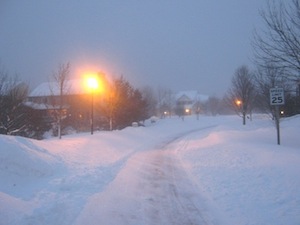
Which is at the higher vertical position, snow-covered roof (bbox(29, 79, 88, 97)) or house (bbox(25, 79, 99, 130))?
snow-covered roof (bbox(29, 79, 88, 97))

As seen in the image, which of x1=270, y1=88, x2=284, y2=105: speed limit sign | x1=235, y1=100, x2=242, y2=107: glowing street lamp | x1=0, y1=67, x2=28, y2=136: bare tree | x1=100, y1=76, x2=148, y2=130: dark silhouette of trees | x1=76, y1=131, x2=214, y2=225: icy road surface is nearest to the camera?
x1=76, y1=131, x2=214, y2=225: icy road surface

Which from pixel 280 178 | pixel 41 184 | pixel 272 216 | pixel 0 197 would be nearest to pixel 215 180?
pixel 280 178

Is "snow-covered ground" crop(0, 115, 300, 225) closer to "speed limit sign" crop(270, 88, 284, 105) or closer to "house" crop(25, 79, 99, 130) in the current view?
"speed limit sign" crop(270, 88, 284, 105)

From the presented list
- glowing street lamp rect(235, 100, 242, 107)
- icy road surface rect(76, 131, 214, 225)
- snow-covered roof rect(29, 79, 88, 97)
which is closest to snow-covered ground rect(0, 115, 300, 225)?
icy road surface rect(76, 131, 214, 225)

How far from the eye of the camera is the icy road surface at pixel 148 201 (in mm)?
7543

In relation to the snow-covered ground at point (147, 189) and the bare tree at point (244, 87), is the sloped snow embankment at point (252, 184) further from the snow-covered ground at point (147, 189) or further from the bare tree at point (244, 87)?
the bare tree at point (244, 87)

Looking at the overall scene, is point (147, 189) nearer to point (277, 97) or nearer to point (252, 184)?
point (252, 184)

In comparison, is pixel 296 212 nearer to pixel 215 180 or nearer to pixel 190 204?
pixel 190 204

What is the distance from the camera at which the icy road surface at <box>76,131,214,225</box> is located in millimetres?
7543

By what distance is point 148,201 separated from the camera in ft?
30.1

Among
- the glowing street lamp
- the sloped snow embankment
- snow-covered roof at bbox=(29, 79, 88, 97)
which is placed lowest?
the sloped snow embankment

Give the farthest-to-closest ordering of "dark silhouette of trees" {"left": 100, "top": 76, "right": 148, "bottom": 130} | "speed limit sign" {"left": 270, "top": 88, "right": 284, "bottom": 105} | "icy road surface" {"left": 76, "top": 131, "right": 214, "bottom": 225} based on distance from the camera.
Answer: "dark silhouette of trees" {"left": 100, "top": 76, "right": 148, "bottom": 130}, "speed limit sign" {"left": 270, "top": 88, "right": 284, "bottom": 105}, "icy road surface" {"left": 76, "top": 131, "right": 214, "bottom": 225}

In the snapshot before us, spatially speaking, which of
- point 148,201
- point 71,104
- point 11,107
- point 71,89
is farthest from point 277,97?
point 71,89

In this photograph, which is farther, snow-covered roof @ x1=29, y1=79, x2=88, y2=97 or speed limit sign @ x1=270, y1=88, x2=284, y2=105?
snow-covered roof @ x1=29, y1=79, x2=88, y2=97
